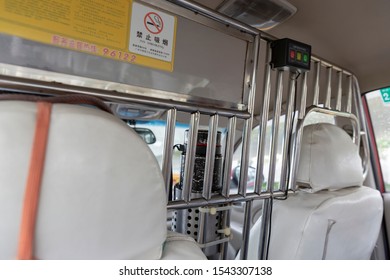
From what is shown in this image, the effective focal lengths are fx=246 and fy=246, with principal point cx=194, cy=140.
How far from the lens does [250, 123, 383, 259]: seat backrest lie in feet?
3.80

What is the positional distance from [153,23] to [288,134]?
908 millimetres

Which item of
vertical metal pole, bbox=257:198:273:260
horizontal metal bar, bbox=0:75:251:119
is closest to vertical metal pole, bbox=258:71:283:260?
vertical metal pole, bbox=257:198:273:260

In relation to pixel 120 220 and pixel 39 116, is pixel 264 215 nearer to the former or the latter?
pixel 120 220

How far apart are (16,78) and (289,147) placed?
1.26 metres

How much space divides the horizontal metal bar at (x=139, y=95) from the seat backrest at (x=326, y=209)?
1.55 feet

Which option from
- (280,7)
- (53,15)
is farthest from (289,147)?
(53,15)

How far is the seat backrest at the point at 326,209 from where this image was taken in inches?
45.6

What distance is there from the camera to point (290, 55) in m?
1.22

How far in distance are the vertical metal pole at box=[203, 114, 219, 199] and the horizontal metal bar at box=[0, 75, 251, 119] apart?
0.06 m

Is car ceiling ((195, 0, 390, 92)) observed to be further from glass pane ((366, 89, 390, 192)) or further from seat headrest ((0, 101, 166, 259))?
seat headrest ((0, 101, 166, 259))

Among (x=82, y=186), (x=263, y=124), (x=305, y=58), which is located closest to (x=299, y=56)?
(x=305, y=58)

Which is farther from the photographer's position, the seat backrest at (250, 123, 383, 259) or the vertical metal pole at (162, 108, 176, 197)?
the seat backrest at (250, 123, 383, 259)

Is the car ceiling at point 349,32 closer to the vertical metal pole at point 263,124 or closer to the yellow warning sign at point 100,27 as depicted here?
the vertical metal pole at point 263,124
